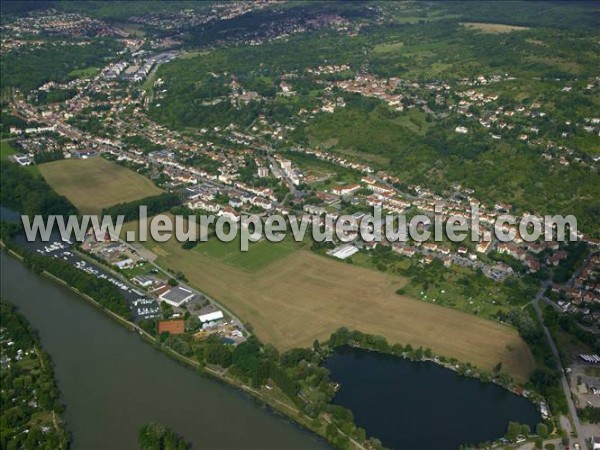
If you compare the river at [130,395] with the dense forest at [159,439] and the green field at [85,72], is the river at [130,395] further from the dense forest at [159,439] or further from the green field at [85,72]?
the green field at [85,72]

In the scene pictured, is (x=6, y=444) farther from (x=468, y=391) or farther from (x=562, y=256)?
(x=562, y=256)

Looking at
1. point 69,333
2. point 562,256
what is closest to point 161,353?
point 69,333

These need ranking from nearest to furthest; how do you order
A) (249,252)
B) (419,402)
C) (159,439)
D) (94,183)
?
(159,439)
(419,402)
(249,252)
(94,183)

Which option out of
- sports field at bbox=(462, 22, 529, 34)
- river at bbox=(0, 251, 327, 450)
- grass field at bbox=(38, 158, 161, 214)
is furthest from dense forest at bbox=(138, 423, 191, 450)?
sports field at bbox=(462, 22, 529, 34)

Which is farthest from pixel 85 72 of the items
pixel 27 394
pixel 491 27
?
pixel 27 394

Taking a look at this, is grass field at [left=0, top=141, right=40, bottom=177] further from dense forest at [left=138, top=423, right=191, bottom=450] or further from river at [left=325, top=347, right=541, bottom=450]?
river at [left=325, top=347, right=541, bottom=450]

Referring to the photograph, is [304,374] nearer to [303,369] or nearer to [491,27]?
[303,369]
